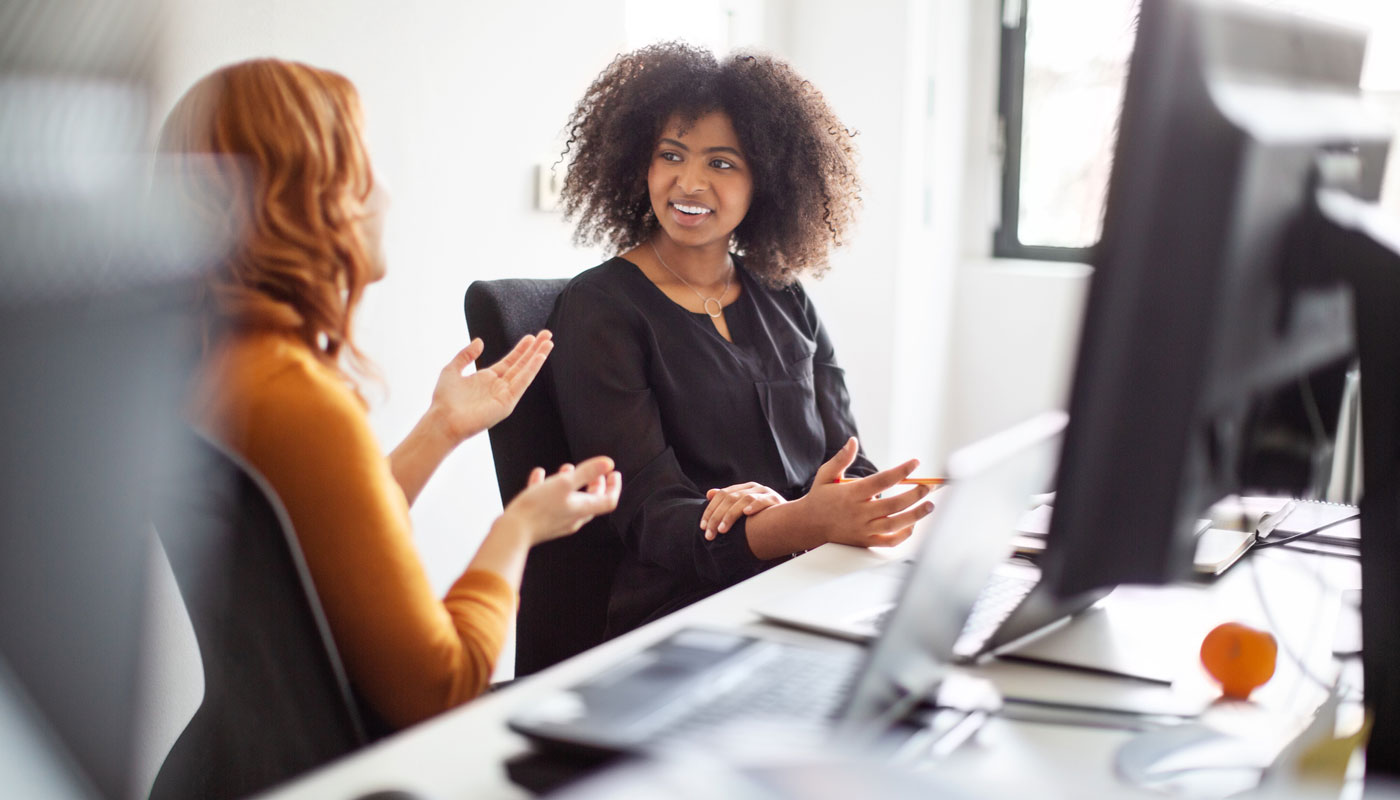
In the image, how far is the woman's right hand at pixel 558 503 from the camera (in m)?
0.96

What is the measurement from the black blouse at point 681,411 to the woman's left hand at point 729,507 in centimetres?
2

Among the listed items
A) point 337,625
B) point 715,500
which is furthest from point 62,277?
point 715,500

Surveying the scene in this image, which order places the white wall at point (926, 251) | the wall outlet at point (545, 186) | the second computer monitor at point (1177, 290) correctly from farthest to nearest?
1. the white wall at point (926, 251)
2. the wall outlet at point (545, 186)
3. the second computer monitor at point (1177, 290)

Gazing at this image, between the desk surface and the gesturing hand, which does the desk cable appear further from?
the gesturing hand

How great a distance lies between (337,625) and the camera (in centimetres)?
84

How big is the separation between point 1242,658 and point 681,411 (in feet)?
2.80

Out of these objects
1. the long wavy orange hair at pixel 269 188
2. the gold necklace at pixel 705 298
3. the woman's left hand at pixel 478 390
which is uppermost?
the long wavy orange hair at pixel 269 188

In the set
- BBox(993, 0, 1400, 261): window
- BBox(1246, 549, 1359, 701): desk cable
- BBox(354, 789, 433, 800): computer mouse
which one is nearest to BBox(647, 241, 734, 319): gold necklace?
BBox(1246, 549, 1359, 701): desk cable

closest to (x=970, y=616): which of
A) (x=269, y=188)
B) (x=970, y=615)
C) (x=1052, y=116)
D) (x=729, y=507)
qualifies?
(x=970, y=615)

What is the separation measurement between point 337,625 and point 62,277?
66 cm

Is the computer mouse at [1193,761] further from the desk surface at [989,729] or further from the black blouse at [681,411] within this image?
the black blouse at [681,411]

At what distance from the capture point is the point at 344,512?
0.82 meters

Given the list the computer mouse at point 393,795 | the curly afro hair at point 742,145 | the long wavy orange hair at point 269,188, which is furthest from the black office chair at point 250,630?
the curly afro hair at point 742,145

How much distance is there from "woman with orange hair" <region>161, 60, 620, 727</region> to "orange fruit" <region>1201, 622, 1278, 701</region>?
529mm
